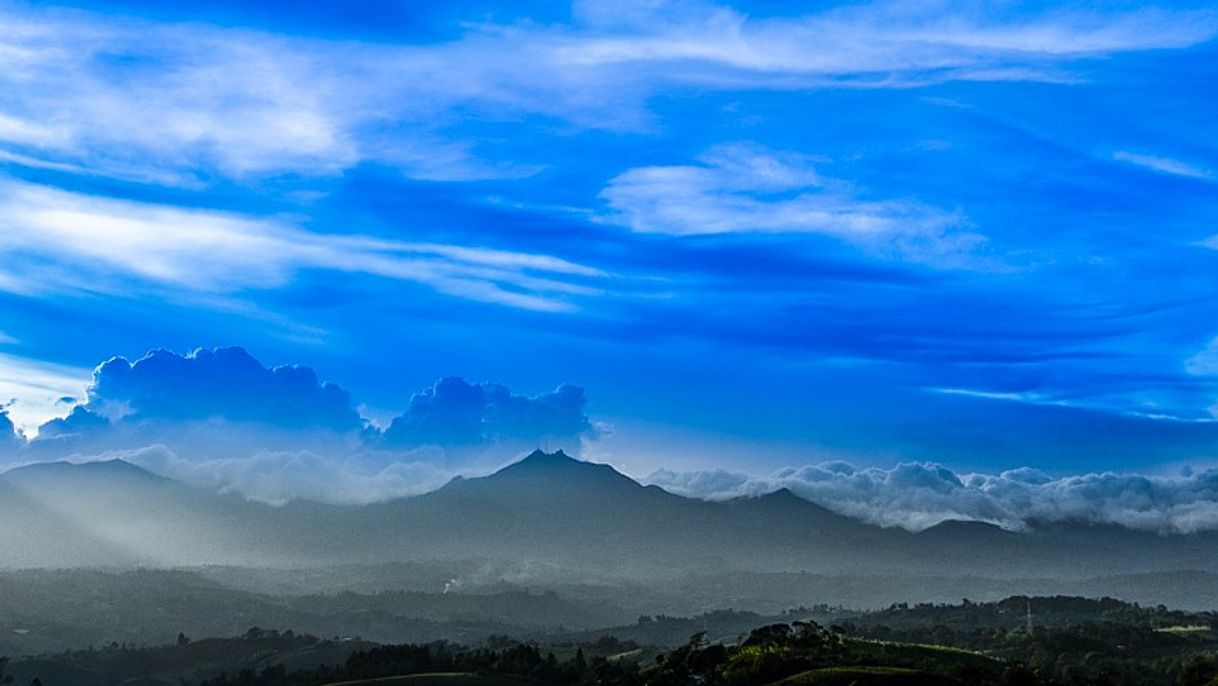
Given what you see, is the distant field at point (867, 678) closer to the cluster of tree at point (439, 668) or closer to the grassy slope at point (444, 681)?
the cluster of tree at point (439, 668)

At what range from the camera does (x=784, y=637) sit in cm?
13425

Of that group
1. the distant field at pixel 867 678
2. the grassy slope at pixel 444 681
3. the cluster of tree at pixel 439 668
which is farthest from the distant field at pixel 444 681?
the distant field at pixel 867 678

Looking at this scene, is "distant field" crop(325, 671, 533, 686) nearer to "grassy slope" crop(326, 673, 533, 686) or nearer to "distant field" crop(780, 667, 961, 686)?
"grassy slope" crop(326, 673, 533, 686)

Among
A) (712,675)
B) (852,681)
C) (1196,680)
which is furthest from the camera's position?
(1196,680)

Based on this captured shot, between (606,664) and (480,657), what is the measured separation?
39.4 metres

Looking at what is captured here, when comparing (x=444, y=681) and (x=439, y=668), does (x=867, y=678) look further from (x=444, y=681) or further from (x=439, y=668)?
(x=439, y=668)

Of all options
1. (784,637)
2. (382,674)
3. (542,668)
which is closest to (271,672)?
(382,674)

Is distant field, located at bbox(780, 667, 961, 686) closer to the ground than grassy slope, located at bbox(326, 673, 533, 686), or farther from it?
farther from it

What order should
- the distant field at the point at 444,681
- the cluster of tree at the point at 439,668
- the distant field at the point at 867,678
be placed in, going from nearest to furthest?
the distant field at the point at 867,678, the distant field at the point at 444,681, the cluster of tree at the point at 439,668

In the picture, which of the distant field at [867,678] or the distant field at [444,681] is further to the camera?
the distant field at [444,681]

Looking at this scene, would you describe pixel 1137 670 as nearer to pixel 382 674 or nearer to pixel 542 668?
pixel 542 668

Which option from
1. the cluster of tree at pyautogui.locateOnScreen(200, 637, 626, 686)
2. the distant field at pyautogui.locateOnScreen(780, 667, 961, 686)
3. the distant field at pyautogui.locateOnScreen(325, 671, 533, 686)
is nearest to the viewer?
the distant field at pyautogui.locateOnScreen(780, 667, 961, 686)

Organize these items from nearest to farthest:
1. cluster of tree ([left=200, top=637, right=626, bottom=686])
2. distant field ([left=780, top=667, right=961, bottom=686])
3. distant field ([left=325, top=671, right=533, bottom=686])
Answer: distant field ([left=780, top=667, right=961, bottom=686]), distant field ([left=325, top=671, right=533, bottom=686]), cluster of tree ([left=200, top=637, right=626, bottom=686])

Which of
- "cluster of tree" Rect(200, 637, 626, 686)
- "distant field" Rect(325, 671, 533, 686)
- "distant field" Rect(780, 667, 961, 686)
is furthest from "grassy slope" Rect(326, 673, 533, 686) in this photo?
"distant field" Rect(780, 667, 961, 686)
